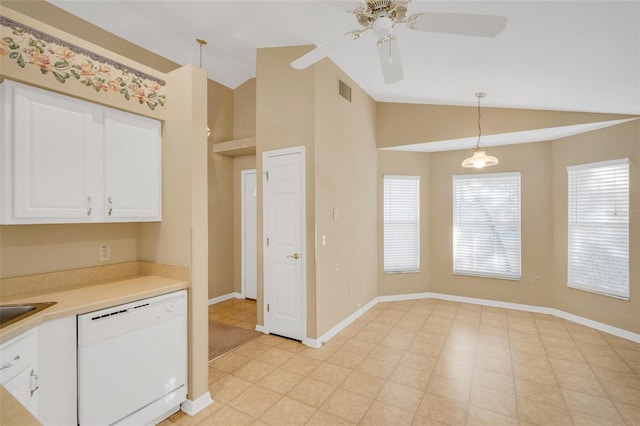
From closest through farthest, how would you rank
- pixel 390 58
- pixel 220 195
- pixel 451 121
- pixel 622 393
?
1. pixel 390 58
2. pixel 622 393
3. pixel 451 121
4. pixel 220 195

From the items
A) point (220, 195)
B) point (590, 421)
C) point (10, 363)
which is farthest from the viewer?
point (220, 195)

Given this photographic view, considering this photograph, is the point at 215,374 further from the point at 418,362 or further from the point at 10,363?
the point at 418,362

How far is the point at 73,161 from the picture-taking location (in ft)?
6.63

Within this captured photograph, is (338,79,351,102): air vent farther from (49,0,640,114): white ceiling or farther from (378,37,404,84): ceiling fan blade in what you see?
(378,37,404,84): ceiling fan blade

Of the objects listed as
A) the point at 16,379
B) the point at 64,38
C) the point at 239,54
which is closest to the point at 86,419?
the point at 16,379

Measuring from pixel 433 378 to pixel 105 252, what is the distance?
3.11 m

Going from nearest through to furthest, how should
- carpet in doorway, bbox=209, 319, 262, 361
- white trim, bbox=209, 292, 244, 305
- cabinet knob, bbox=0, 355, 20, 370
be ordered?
cabinet knob, bbox=0, 355, 20, 370, carpet in doorway, bbox=209, 319, 262, 361, white trim, bbox=209, 292, 244, 305

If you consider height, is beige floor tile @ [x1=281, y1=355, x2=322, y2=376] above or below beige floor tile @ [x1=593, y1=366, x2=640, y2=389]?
above

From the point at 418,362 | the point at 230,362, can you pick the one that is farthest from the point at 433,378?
the point at 230,362

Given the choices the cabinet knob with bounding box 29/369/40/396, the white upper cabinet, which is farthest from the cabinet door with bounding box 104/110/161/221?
the cabinet knob with bounding box 29/369/40/396

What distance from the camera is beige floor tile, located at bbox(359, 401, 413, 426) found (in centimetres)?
223

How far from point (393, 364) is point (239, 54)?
14.3 feet

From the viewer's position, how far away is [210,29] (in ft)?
11.5

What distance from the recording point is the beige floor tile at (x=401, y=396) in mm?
2432
